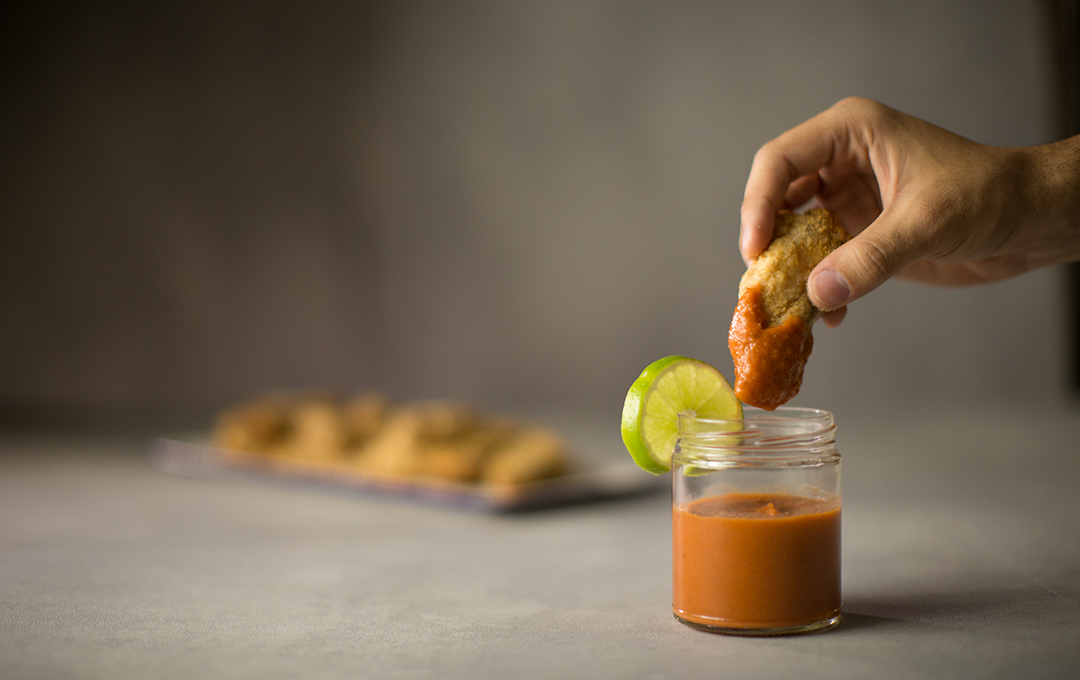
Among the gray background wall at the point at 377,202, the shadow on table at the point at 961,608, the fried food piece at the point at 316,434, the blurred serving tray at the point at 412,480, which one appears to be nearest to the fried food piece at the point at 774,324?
Answer: the shadow on table at the point at 961,608

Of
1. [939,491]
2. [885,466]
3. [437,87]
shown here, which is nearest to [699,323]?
[437,87]

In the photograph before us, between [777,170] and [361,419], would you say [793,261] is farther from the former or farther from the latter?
[361,419]

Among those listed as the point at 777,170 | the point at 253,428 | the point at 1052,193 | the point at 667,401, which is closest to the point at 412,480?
the point at 253,428

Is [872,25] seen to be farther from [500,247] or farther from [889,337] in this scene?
[500,247]

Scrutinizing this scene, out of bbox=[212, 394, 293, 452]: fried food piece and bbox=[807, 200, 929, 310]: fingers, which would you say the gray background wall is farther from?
bbox=[807, 200, 929, 310]: fingers

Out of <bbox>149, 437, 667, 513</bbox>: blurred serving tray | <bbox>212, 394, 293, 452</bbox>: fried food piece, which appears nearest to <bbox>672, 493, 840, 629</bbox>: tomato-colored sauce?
<bbox>149, 437, 667, 513</bbox>: blurred serving tray

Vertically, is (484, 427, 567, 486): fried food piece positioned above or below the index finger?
below

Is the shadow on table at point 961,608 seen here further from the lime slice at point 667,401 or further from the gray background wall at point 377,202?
the gray background wall at point 377,202
